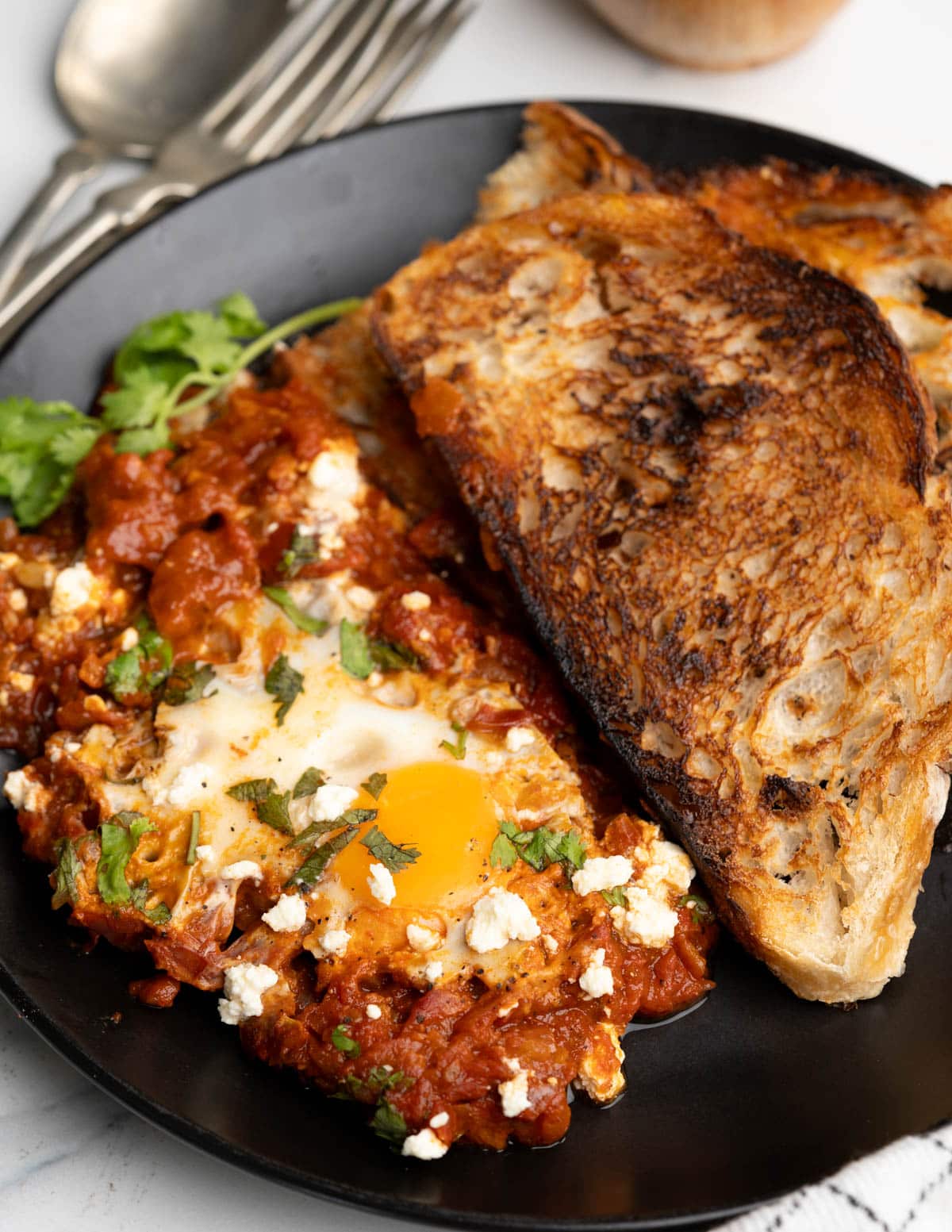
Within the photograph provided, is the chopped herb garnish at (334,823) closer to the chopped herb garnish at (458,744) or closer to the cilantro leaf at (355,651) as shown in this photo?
the chopped herb garnish at (458,744)

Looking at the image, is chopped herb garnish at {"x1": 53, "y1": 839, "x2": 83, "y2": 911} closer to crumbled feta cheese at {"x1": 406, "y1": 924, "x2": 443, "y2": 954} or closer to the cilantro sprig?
crumbled feta cheese at {"x1": 406, "y1": 924, "x2": 443, "y2": 954}

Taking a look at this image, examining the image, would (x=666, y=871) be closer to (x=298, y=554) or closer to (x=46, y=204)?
(x=298, y=554)

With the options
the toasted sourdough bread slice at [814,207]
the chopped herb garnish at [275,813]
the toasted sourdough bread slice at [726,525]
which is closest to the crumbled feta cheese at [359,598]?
the toasted sourdough bread slice at [726,525]

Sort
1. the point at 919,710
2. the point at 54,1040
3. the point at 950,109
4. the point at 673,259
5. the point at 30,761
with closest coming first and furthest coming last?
the point at 54,1040 → the point at 919,710 → the point at 30,761 → the point at 673,259 → the point at 950,109

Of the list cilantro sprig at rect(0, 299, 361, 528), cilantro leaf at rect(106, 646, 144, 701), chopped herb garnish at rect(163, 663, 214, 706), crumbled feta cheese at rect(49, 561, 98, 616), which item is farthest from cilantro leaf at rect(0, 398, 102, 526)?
chopped herb garnish at rect(163, 663, 214, 706)

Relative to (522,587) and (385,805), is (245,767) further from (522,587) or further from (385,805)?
(522,587)

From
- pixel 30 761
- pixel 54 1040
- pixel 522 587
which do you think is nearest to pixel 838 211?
pixel 522 587
